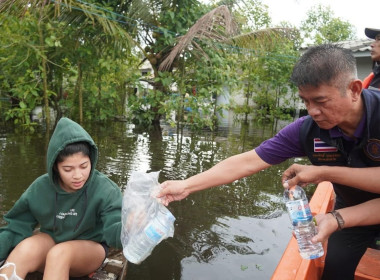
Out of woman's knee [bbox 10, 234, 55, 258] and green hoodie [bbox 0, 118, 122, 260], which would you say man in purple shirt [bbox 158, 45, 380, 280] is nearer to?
green hoodie [bbox 0, 118, 122, 260]

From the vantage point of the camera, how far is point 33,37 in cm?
775

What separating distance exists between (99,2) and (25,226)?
782cm

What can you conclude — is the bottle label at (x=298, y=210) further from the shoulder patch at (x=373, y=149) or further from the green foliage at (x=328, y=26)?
the green foliage at (x=328, y=26)

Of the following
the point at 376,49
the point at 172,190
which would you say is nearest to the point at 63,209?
the point at 172,190

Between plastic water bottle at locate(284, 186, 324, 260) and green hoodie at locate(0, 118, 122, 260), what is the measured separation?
1.30 meters

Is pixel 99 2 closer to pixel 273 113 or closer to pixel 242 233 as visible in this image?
pixel 242 233

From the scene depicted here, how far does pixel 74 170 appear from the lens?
98.6 inches

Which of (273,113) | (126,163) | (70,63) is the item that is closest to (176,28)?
(70,63)

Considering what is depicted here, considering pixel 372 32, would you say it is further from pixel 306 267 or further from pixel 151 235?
pixel 151 235

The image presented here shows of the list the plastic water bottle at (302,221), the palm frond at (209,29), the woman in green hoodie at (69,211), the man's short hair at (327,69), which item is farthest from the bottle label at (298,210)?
the palm frond at (209,29)

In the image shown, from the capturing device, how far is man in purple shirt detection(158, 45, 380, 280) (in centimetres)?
181

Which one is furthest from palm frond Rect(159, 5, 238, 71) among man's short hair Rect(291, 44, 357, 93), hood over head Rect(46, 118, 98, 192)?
man's short hair Rect(291, 44, 357, 93)

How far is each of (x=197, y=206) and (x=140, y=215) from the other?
113 inches

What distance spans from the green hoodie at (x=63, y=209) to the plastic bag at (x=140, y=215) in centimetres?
21
